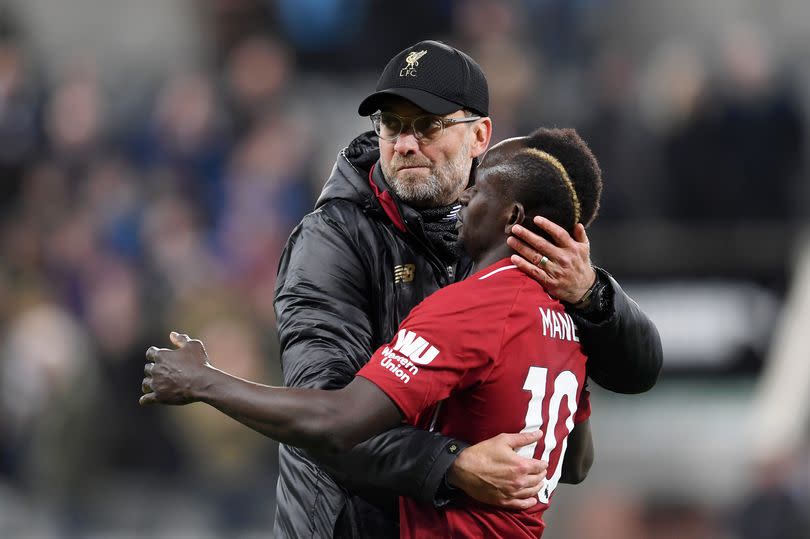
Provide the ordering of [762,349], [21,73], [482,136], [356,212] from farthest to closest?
[21,73] < [762,349] < [482,136] < [356,212]

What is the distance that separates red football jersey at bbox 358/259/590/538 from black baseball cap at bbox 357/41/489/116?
27.3 inches

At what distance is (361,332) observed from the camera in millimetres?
3740

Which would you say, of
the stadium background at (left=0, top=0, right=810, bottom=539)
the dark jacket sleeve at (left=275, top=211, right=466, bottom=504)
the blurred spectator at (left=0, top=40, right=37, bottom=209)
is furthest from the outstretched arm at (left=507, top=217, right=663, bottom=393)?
the blurred spectator at (left=0, top=40, right=37, bottom=209)

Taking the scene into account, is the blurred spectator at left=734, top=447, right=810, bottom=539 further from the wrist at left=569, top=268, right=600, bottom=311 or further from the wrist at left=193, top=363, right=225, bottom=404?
the wrist at left=193, top=363, right=225, bottom=404

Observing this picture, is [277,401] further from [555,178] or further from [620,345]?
[620,345]

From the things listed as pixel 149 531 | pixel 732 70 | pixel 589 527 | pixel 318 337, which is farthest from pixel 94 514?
pixel 318 337

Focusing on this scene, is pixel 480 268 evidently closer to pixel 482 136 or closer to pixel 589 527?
pixel 482 136

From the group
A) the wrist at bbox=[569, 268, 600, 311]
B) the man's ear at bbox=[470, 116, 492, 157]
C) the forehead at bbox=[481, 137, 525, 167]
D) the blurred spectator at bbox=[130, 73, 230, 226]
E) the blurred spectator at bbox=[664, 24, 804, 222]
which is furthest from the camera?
the blurred spectator at bbox=[130, 73, 230, 226]

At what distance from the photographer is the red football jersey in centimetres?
325

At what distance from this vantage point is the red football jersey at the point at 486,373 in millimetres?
3250

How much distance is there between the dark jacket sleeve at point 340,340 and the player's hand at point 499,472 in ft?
0.16

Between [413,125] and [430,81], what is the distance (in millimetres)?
143

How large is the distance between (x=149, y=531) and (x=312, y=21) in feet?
14.5

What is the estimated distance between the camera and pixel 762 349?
9273mm
